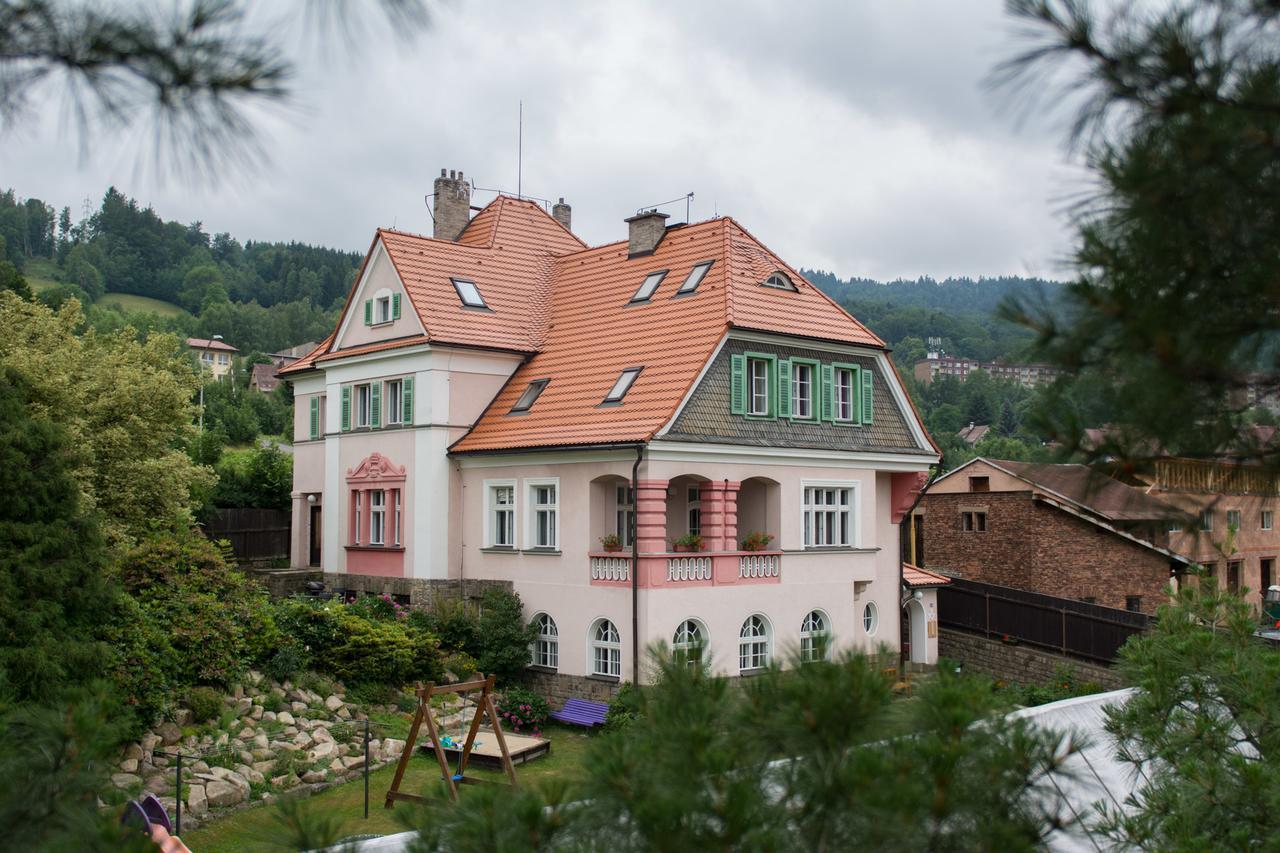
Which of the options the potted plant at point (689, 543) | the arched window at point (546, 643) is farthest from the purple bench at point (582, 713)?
the potted plant at point (689, 543)

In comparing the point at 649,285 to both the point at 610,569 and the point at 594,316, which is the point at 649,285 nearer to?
the point at 594,316

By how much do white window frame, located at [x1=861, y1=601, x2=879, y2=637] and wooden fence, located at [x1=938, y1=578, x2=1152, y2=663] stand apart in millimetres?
4237

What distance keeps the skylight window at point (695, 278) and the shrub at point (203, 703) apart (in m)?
13.3

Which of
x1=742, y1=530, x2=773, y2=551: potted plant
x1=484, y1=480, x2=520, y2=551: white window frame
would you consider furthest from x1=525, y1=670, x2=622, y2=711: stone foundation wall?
x1=742, y1=530, x2=773, y2=551: potted plant

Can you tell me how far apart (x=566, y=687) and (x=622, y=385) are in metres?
6.42

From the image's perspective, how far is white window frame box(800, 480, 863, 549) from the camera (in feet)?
90.7

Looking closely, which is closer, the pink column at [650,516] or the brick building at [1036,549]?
the pink column at [650,516]

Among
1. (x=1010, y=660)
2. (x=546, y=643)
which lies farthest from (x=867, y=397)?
(x=546, y=643)

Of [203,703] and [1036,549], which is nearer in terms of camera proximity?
[203,703]

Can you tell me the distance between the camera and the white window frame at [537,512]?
2695cm

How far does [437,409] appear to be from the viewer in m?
28.8

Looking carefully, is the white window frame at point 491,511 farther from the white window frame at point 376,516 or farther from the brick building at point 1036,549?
the brick building at point 1036,549

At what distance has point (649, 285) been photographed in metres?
29.8

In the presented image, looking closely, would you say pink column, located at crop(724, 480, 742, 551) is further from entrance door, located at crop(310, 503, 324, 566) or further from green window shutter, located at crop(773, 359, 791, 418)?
entrance door, located at crop(310, 503, 324, 566)
